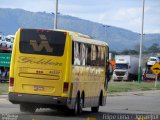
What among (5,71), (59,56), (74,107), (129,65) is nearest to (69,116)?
(74,107)

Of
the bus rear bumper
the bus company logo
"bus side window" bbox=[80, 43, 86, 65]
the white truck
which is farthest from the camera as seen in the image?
the white truck

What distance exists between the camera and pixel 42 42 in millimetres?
24109

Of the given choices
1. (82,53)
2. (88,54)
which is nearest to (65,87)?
(82,53)

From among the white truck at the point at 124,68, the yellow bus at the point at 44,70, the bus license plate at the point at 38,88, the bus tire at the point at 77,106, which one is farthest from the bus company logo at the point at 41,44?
the white truck at the point at 124,68

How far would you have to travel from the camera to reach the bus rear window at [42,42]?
24.0 metres

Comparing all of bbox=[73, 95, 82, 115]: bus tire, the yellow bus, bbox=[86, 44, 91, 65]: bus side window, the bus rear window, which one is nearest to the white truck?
bbox=[86, 44, 91, 65]: bus side window

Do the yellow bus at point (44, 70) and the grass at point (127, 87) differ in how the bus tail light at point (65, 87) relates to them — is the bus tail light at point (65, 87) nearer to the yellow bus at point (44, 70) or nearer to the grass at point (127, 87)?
the yellow bus at point (44, 70)

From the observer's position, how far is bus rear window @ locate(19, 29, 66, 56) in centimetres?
2395

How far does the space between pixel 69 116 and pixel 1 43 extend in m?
39.8

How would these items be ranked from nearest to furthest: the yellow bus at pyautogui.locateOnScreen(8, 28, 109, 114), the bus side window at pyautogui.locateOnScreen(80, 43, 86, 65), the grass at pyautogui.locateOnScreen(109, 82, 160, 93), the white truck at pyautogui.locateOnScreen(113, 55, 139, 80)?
the yellow bus at pyautogui.locateOnScreen(8, 28, 109, 114)
the bus side window at pyautogui.locateOnScreen(80, 43, 86, 65)
the grass at pyautogui.locateOnScreen(109, 82, 160, 93)
the white truck at pyautogui.locateOnScreen(113, 55, 139, 80)

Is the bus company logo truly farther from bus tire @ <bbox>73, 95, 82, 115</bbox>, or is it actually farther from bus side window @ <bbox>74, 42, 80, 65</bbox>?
bus tire @ <bbox>73, 95, 82, 115</bbox>

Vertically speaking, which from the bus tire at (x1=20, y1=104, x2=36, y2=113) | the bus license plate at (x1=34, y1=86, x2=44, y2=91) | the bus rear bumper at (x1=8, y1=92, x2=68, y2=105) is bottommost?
the bus tire at (x1=20, y1=104, x2=36, y2=113)

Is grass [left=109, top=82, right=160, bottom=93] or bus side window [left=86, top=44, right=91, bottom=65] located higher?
bus side window [left=86, top=44, right=91, bottom=65]

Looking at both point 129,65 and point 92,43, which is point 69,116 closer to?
point 92,43
